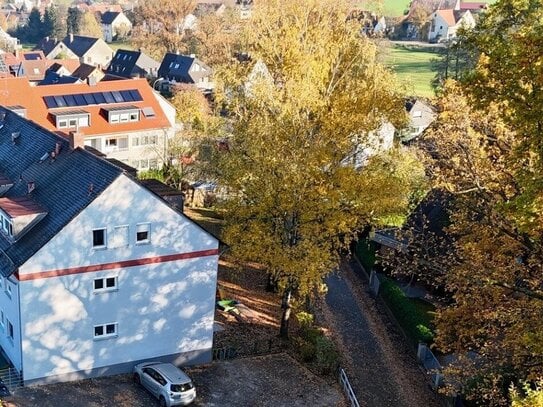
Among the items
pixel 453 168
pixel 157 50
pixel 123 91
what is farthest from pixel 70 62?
pixel 453 168

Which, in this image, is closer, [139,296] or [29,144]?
[139,296]

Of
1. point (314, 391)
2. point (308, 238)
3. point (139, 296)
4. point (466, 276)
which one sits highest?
point (466, 276)

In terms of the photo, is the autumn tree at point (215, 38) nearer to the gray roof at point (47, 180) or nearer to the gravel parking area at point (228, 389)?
the gray roof at point (47, 180)

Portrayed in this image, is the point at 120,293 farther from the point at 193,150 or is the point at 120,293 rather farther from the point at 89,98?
the point at 89,98

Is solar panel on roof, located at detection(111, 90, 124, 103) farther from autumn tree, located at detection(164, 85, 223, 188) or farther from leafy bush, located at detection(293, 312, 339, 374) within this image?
leafy bush, located at detection(293, 312, 339, 374)

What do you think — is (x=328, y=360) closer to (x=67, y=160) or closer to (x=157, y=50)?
(x=67, y=160)

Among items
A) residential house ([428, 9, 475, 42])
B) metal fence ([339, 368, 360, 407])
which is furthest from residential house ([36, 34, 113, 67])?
metal fence ([339, 368, 360, 407])
